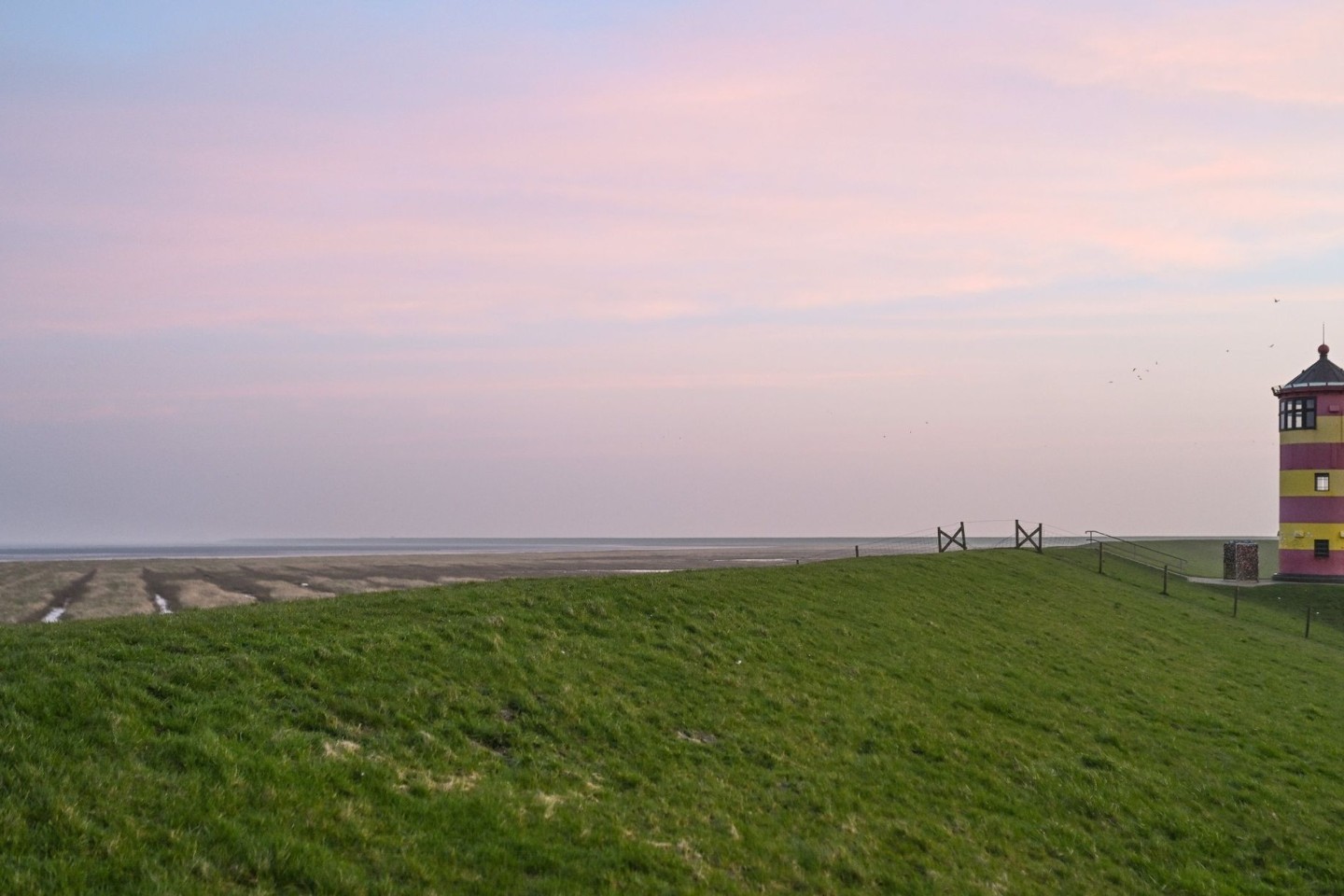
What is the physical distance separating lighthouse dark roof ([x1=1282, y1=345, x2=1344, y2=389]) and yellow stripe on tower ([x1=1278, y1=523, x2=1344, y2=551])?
10.1m

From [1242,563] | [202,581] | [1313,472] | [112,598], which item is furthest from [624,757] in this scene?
[1242,563]

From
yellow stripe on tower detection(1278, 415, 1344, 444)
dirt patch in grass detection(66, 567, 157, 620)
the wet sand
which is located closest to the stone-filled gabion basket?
yellow stripe on tower detection(1278, 415, 1344, 444)

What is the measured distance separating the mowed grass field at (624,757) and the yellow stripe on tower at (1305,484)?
4220 cm

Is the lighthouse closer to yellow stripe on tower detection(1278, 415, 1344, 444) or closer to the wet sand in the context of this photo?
yellow stripe on tower detection(1278, 415, 1344, 444)

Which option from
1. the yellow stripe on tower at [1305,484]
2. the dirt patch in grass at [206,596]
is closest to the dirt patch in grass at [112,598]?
the dirt patch in grass at [206,596]

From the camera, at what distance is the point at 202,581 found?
222ft

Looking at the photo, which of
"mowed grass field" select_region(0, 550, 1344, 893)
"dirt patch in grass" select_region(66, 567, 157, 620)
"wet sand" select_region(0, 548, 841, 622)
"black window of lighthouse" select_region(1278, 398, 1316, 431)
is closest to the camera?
"mowed grass field" select_region(0, 550, 1344, 893)

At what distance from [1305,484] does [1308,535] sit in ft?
12.6

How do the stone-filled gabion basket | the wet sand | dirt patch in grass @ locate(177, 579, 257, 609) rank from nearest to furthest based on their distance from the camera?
the wet sand < dirt patch in grass @ locate(177, 579, 257, 609) < the stone-filled gabion basket

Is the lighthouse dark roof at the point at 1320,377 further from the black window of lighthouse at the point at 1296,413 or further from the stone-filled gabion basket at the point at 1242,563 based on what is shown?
the stone-filled gabion basket at the point at 1242,563

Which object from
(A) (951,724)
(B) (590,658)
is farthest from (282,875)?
(A) (951,724)

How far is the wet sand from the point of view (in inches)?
1969

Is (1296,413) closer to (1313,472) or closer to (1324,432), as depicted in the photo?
(1324,432)

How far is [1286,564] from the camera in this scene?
69.2m
